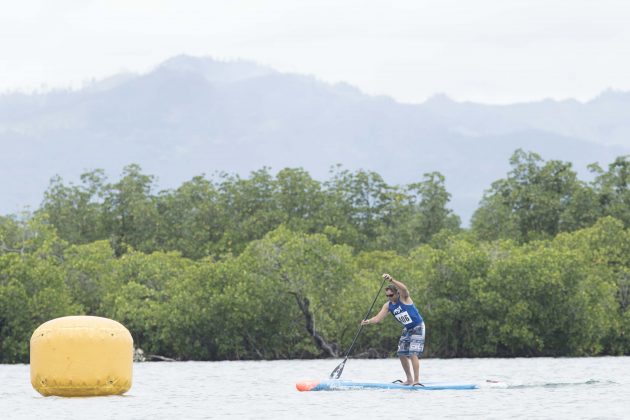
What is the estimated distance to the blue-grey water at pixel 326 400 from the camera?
70.0ft

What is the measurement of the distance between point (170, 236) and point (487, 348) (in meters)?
41.9

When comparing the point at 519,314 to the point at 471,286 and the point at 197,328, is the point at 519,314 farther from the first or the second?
the point at 197,328

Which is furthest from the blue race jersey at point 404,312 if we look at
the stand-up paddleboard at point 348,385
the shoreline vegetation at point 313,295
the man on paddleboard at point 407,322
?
the shoreline vegetation at point 313,295

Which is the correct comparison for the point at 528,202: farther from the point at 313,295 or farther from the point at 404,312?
the point at 404,312

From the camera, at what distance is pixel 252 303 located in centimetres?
5509

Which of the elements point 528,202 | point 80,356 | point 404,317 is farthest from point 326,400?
point 528,202

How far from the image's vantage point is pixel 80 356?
78.8ft

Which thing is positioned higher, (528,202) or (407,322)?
(528,202)

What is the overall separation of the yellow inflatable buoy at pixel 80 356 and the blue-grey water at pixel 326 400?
346 millimetres

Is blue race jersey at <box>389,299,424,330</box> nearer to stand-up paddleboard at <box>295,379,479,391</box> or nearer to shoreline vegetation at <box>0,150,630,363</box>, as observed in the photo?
stand-up paddleboard at <box>295,379,479,391</box>

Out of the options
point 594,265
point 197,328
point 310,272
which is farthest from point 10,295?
point 594,265

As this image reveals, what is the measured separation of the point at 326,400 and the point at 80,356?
506 cm

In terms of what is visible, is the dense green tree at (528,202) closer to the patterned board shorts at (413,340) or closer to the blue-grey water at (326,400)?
the blue-grey water at (326,400)

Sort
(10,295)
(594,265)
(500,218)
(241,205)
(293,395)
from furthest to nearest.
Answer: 1. (241,205)
2. (500,218)
3. (594,265)
4. (10,295)
5. (293,395)
